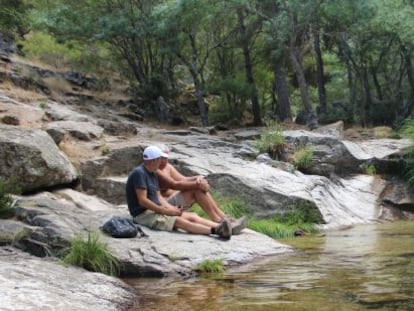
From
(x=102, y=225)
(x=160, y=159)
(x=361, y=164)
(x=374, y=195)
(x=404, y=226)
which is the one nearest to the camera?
(x=102, y=225)

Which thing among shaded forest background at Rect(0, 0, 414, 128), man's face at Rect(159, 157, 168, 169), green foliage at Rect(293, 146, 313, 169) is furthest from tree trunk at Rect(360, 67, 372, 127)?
man's face at Rect(159, 157, 168, 169)

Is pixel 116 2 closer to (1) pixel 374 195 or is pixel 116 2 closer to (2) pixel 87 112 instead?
(2) pixel 87 112

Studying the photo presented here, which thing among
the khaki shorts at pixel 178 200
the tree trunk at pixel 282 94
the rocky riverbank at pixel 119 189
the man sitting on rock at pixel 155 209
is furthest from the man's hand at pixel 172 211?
the tree trunk at pixel 282 94

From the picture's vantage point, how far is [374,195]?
13836 millimetres

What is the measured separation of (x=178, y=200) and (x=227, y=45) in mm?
16883

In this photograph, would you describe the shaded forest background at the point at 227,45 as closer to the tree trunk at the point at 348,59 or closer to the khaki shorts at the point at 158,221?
the tree trunk at the point at 348,59

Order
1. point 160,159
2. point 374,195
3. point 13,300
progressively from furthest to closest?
point 374,195
point 160,159
point 13,300

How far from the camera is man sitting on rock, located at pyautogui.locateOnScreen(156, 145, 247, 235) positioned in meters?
8.63

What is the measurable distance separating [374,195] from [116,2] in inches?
521

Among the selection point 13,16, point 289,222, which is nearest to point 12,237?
point 289,222

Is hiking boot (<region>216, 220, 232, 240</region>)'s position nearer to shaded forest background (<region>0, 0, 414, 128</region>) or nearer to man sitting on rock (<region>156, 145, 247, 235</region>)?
man sitting on rock (<region>156, 145, 247, 235</region>)

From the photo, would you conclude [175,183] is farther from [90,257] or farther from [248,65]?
[248,65]

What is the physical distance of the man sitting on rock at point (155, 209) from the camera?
802cm

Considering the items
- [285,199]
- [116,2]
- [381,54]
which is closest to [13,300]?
[285,199]
